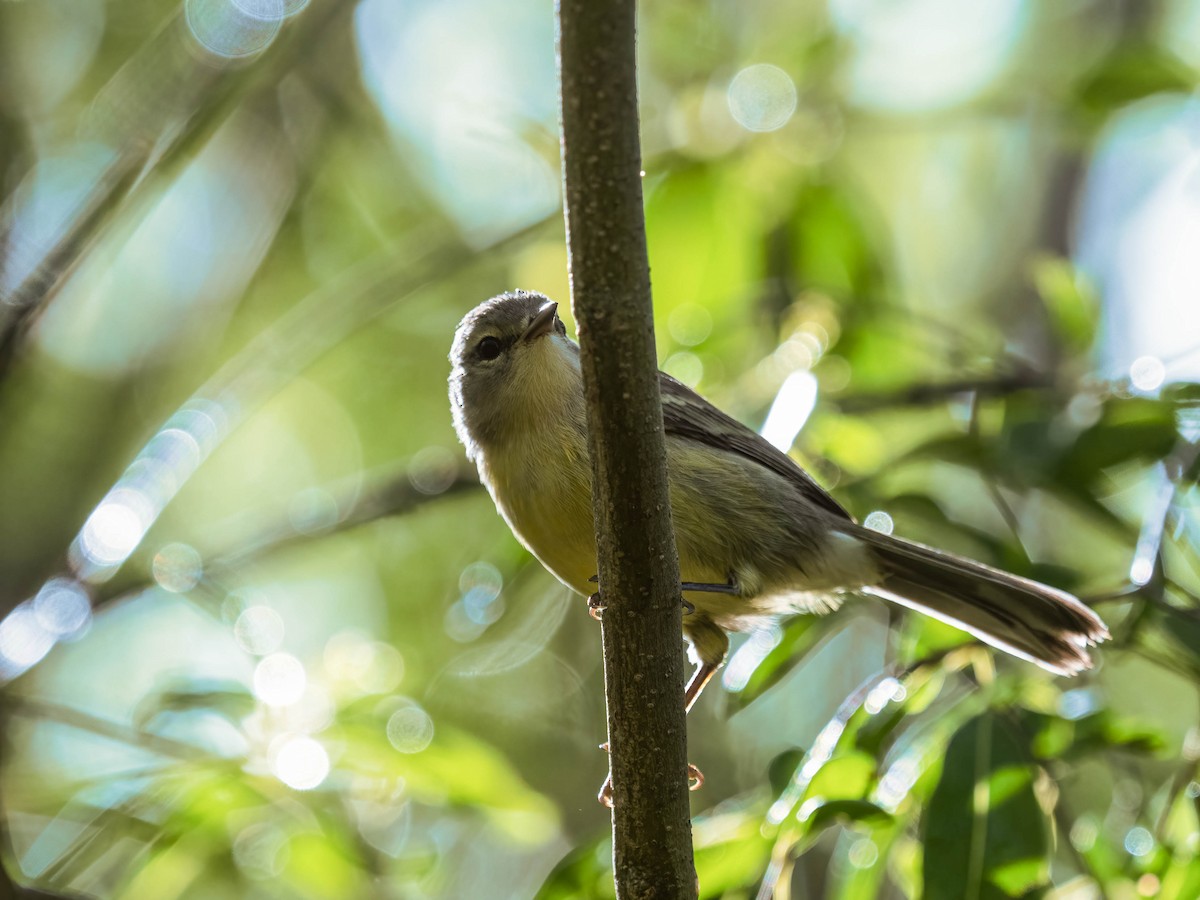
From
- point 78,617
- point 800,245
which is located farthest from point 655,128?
point 78,617

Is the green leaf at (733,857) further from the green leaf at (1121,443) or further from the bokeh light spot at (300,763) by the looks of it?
the green leaf at (1121,443)

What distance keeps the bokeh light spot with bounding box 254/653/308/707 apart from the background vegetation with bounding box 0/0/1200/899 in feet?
0.04

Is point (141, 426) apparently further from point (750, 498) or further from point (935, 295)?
point (935, 295)

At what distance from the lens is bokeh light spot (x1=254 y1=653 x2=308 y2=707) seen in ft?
14.3

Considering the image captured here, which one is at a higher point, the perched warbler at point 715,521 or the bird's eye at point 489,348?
the bird's eye at point 489,348

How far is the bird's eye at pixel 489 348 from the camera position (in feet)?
14.2

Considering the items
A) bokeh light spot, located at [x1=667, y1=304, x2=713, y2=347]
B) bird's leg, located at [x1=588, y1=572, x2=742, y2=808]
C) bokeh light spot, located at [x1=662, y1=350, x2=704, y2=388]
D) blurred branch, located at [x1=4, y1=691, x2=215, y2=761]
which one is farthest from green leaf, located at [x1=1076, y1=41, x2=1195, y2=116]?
blurred branch, located at [x1=4, y1=691, x2=215, y2=761]

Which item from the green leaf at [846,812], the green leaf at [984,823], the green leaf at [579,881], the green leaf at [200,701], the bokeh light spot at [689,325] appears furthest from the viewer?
the bokeh light spot at [689,325]

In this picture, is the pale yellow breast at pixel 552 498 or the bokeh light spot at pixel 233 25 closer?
the pale yellow breast at pixel 552 498

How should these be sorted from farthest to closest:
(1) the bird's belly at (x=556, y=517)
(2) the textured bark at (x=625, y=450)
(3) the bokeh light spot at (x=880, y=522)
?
(3) the bokeh light spot at (x=880, y=522) < (1) the bird's belly at (x=556, y=517) < (2) the textured bark at (x=625, y=450)

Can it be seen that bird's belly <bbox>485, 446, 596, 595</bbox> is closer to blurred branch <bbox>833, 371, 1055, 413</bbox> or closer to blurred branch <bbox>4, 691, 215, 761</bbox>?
blurred branch <bbox>4, 691, 215, 761</bbox>

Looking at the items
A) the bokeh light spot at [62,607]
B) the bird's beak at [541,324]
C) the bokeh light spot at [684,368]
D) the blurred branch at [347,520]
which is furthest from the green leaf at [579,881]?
the bokeh light spot at [62,607]

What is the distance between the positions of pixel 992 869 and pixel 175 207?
7057 mm

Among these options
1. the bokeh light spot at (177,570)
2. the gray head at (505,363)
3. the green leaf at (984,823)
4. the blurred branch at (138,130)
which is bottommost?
the green leaf at (984,823)
